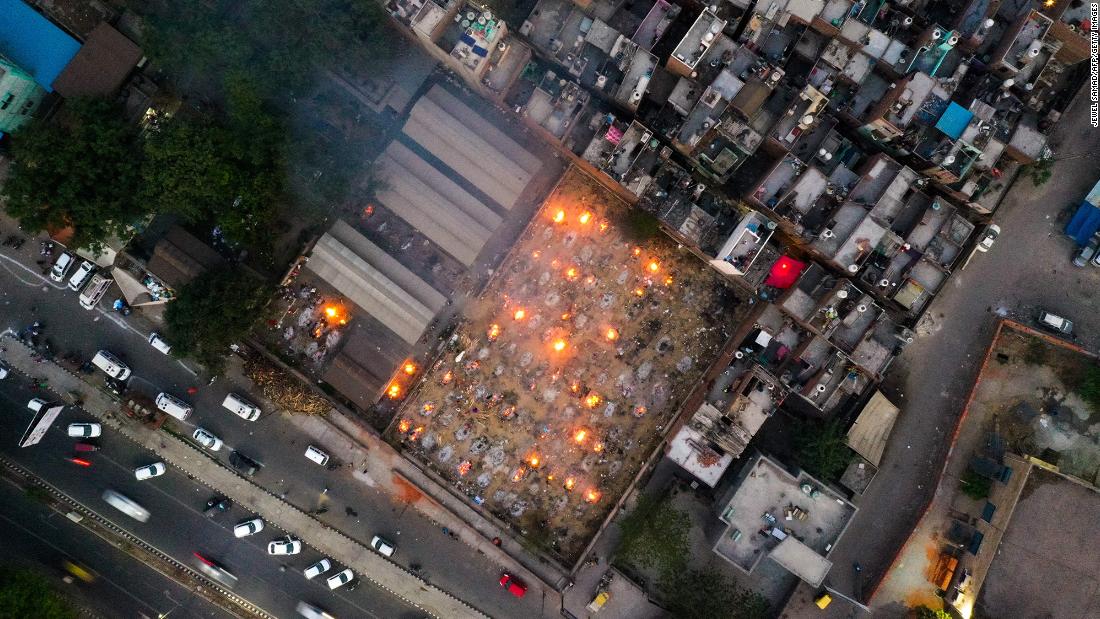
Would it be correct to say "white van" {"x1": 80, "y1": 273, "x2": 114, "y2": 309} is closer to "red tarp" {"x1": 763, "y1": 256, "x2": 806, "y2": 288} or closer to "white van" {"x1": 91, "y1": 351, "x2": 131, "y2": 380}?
"white van" {"x1": 91, "y1": 351, "x2": 131, "y2": 380}

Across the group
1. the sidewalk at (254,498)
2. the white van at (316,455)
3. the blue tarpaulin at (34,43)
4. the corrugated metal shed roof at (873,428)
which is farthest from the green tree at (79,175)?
the corrugated metal shed roof at (873,428)

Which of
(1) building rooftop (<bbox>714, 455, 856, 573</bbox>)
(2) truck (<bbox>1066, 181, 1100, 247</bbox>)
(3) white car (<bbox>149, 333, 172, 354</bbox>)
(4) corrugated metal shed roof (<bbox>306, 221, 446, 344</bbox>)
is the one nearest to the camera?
(1) building rooftop (<bbox>714, 455, 856, 573</bbox>)

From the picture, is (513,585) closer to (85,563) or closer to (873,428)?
A: (873,428)

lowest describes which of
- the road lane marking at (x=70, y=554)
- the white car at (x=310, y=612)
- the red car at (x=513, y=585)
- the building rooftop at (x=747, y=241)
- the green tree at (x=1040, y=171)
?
the road lane marking at (x=70, y=554)

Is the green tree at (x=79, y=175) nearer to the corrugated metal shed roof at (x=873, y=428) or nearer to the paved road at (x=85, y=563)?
the paved road at (x=85, y=563)

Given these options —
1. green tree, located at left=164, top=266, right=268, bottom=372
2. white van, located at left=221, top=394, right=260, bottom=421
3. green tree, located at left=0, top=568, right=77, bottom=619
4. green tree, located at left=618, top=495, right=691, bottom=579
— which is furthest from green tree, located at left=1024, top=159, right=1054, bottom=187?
green tree, located at left=0, top=568, right=77, bottom=619

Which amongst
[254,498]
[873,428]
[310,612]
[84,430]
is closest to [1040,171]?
[873,428]

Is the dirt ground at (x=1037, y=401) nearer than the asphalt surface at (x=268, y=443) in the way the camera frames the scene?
Yes
